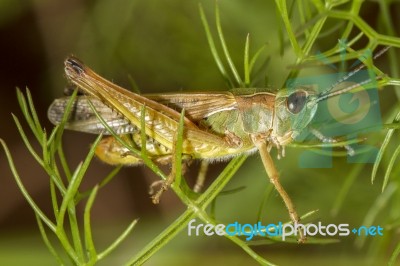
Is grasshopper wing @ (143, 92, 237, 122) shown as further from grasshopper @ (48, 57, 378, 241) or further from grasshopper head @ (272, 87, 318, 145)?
grasshopper head @ (272, 87, 318, 145)

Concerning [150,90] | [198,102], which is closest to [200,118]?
[198,102]

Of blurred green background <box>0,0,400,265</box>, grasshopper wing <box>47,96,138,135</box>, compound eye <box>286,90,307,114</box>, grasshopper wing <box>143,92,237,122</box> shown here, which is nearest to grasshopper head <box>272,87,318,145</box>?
compound eye <box>286,90,307,114</box>

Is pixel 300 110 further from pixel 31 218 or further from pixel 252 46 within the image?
pixel 31 218

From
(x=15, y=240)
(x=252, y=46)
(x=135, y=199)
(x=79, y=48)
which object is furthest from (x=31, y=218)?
(x=252, y=46)

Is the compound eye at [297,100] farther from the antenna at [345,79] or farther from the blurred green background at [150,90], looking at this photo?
the blurred green background at [150,90]

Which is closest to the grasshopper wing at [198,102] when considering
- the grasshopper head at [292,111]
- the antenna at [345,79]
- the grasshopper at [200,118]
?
the grasshopper at [200,118]

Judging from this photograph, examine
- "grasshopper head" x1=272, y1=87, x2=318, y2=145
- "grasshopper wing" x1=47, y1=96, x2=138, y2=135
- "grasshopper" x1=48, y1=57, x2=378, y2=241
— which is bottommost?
"grasshopper wing" x1=47, y1=96, x2=138, y2=135
